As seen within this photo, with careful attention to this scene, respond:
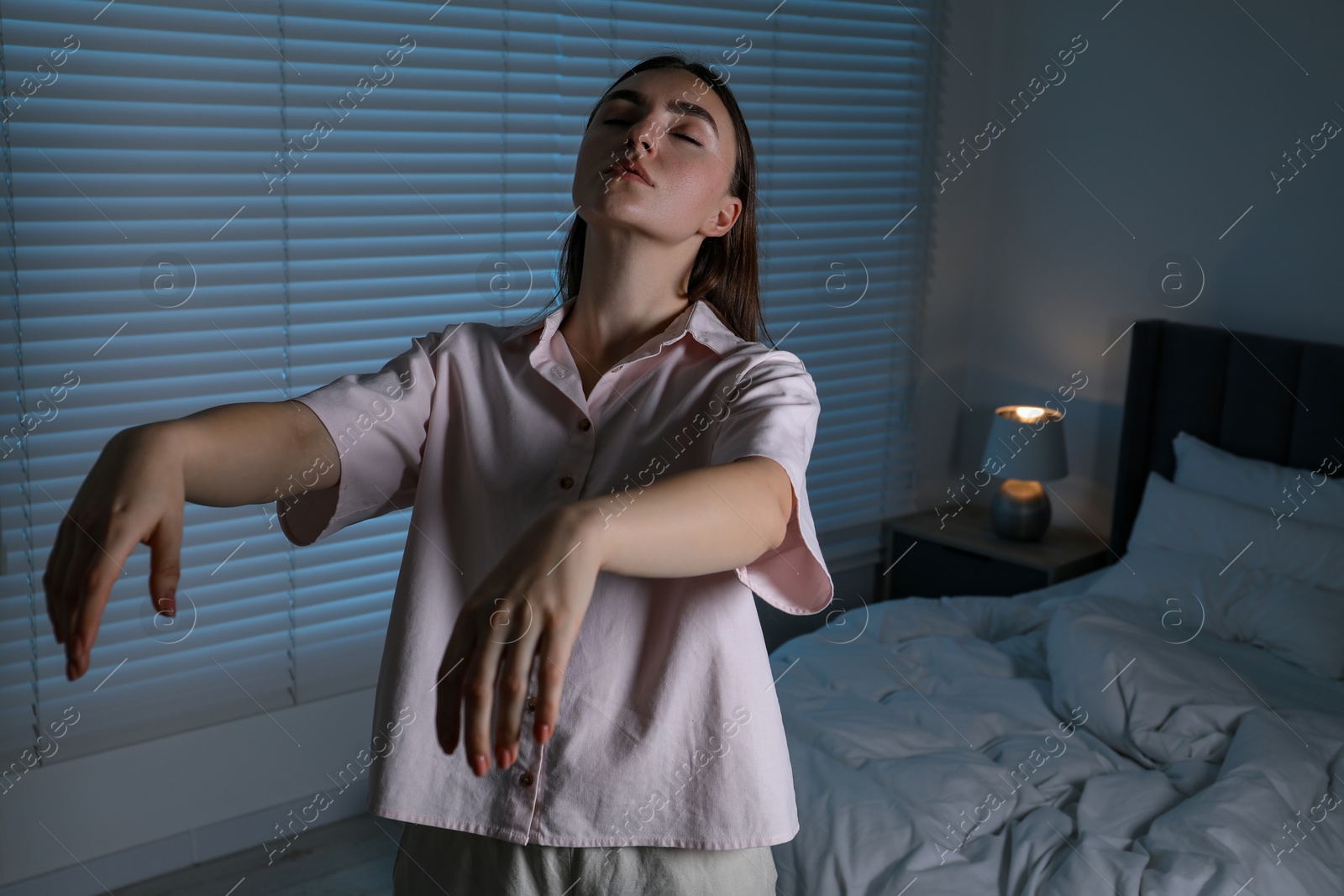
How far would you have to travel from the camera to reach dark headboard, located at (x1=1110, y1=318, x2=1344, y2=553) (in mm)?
2893

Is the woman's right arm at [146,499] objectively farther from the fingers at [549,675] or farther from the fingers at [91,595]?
the fingers at [549,675]

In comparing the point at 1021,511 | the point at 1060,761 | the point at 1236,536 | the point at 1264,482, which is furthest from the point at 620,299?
the point at 1021,511

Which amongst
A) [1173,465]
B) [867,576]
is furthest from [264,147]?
[1173,465]

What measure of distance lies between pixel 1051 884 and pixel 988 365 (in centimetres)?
241

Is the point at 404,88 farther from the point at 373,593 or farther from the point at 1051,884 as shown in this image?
the point at 1051,884

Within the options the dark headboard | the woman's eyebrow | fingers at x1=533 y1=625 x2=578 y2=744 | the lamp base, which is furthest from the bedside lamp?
fingers at x1=533 y1=625 x2=578 y2=744

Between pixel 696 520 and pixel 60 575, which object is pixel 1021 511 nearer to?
pixel 696 520

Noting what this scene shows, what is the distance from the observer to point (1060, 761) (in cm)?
207

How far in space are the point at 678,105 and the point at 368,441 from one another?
1.40 feet

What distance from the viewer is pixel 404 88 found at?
2496 millimetres

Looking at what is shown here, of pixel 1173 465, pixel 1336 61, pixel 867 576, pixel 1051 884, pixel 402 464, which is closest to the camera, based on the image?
pixel 402 464

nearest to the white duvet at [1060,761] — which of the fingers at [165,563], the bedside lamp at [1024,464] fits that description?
the bedside lamp at [1024,464]

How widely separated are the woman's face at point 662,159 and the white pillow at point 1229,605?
1.88 m

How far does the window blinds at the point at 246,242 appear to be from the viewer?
2.16 meters
